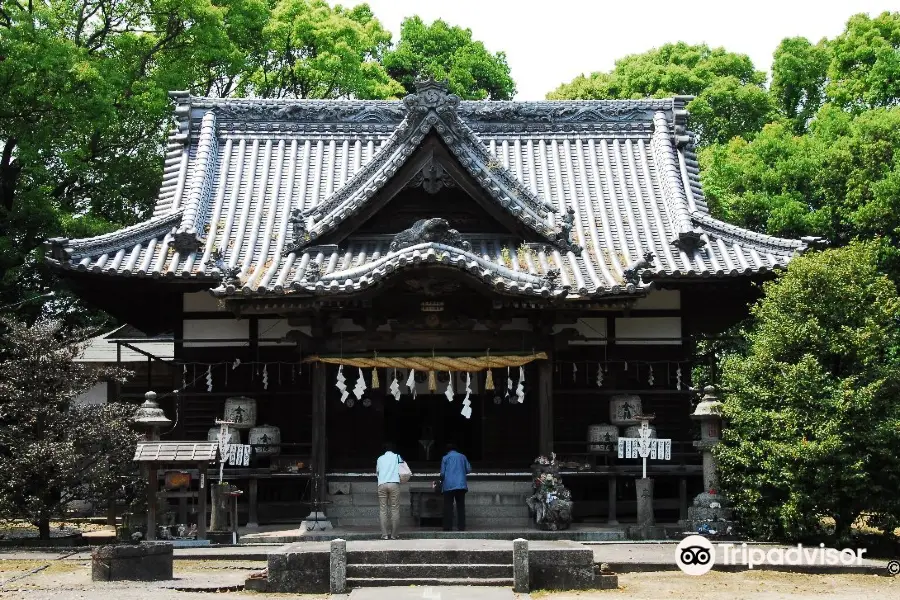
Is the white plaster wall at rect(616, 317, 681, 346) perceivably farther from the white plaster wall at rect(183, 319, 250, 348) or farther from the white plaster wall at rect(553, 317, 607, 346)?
the white plaster wall at rect(183, 319, 250, 348)

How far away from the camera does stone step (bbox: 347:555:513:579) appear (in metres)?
16.0

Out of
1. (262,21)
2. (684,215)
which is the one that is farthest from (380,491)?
(262,21)

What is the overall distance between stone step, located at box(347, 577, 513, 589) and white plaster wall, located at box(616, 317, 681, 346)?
353 inches

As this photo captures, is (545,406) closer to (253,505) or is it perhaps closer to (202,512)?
(253,505)

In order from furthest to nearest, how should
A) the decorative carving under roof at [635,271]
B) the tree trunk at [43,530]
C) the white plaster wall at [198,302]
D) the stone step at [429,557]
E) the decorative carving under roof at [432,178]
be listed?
the white plaster wall at [198,302] < the decorative carving under roof at [432,178] < the decorative carving under roof at [635,271] < the tree trunk at [43,530] < the stone step at [429,557]

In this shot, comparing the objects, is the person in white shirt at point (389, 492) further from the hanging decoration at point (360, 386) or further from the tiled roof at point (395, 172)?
the tiled roof at point (395, 172)

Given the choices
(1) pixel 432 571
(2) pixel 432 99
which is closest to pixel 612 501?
(1) pixel 432 571

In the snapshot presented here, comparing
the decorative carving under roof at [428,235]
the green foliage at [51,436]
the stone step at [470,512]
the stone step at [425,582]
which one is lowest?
the stone step at [425,582]

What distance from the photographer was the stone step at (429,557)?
53.2 feet

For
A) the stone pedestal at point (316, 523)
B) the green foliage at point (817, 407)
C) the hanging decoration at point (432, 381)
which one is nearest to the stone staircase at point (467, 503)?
the stone pedestal at point (316, 523)

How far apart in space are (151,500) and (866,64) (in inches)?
1306

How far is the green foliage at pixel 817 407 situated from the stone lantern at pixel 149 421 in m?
9.78

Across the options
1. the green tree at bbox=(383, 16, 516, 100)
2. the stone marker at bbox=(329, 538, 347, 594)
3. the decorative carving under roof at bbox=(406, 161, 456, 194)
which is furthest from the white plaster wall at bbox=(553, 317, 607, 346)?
the green tree at bbox=(383, 16, 516, 100)

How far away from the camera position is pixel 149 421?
20.8 m
